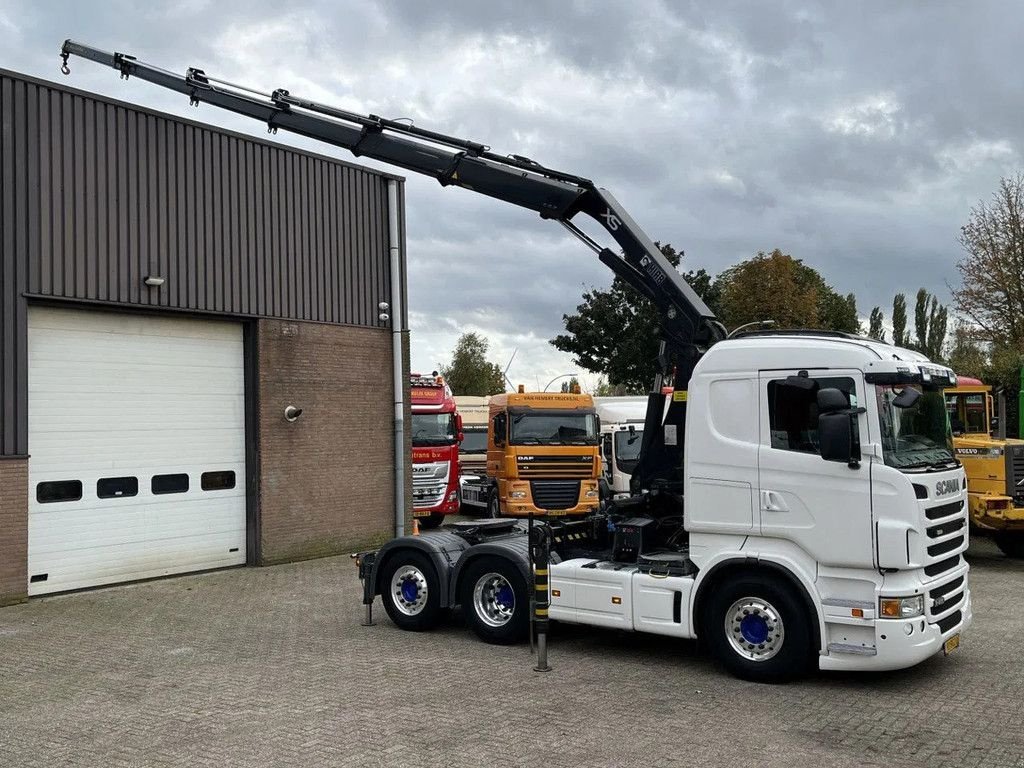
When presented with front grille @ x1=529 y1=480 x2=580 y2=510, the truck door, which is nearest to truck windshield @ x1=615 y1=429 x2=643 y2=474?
front grille @ x1=529 y1=480 x2=580 y2=510

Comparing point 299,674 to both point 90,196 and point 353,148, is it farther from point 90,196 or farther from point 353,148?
point 90,196

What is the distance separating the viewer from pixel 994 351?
31.3 m

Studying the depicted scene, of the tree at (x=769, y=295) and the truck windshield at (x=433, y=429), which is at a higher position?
the tree at (x=769, y=295)

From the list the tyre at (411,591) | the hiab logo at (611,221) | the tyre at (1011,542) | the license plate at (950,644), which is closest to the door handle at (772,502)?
the license plate at (950,644)

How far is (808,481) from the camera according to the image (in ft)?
24.9

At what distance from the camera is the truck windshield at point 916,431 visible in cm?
744

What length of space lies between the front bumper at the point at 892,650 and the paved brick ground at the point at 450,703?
0.27 metres

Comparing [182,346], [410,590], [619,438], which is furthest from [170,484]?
[619,438]

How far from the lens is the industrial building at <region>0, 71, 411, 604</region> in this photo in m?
12.5

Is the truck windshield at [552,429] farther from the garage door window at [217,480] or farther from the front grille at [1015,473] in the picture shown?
the front grille at [1015,473]

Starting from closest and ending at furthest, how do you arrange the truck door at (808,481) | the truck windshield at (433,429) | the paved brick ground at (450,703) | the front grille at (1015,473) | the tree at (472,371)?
1. the paved brick ground at (450,703)
2. the truck door at (808,481)
3. the front grille at (1015,473)
4. the truck windshield at (433,429)
5. the tree at (472,371)

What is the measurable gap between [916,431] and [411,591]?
17.1 ft

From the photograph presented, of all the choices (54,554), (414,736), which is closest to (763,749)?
(414,736)

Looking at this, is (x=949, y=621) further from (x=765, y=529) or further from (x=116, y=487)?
(x=116, y=487)
